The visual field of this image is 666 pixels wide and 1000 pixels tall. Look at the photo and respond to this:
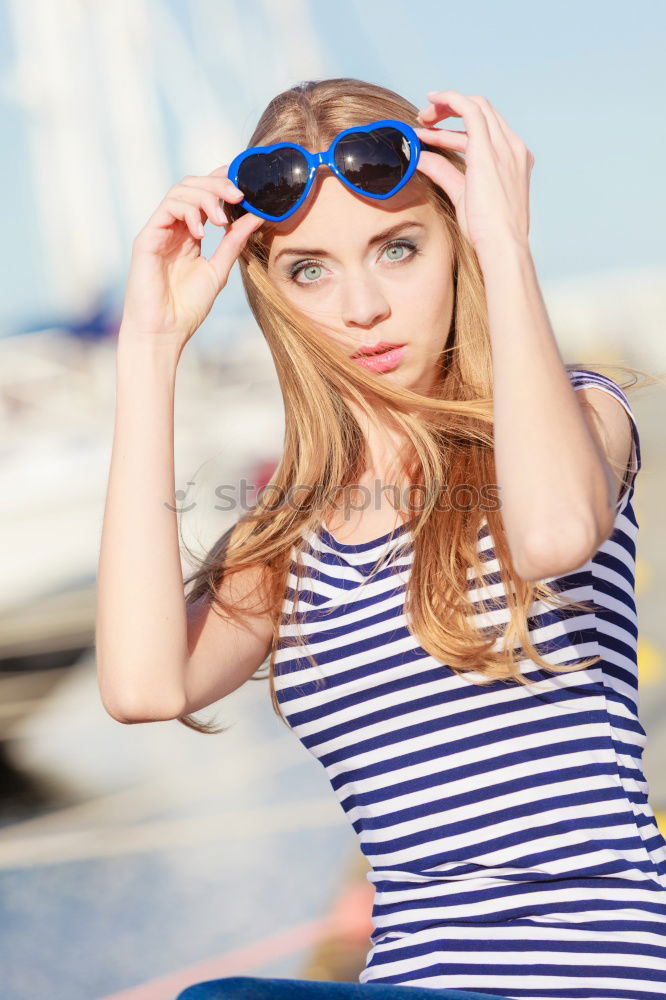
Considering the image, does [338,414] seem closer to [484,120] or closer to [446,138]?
[446,138]

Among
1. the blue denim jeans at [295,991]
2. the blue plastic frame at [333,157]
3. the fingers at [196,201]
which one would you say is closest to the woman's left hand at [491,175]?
the blue plastic frame at [333,157]

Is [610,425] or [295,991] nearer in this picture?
[295,991]

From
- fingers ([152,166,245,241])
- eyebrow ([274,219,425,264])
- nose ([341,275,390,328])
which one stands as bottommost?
nose ([341,275,390,328])

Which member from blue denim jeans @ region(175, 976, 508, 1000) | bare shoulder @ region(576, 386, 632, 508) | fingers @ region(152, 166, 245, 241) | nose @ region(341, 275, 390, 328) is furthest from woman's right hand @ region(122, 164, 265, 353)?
blue denim jeans @ region(175, 976, 508, 1000)

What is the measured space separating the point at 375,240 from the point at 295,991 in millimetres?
1356

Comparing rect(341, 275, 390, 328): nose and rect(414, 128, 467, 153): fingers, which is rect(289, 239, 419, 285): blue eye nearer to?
rect(341, 275, 390, 328): nose

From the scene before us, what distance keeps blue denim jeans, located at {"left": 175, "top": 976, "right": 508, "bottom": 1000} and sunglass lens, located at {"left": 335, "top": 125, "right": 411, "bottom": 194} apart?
137 cm

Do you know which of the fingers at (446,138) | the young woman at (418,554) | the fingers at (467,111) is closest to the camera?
the young woman at (418,554)

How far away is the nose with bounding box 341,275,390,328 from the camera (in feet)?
6.66

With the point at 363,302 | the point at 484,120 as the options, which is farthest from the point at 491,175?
the point at 363,302

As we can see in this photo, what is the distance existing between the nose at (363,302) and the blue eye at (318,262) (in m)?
0.08

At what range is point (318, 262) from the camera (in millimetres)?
2121

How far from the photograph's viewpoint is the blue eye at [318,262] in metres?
2.09

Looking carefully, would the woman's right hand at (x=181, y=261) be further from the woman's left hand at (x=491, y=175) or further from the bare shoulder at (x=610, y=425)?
the bare shoulder at (x=610, y=425)
